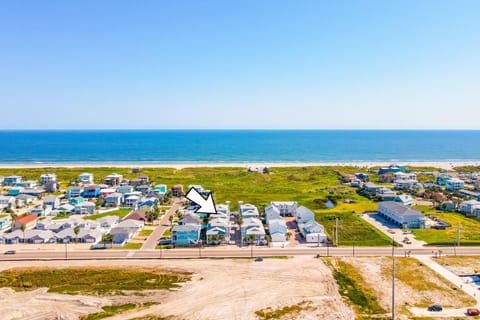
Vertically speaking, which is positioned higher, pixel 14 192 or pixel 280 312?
pixel 14 192

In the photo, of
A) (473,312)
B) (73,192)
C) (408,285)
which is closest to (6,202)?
(73,192)

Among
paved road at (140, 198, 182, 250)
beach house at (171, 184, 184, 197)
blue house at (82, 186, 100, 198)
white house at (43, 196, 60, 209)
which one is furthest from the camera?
beach house at (171, 184, 184, 197)

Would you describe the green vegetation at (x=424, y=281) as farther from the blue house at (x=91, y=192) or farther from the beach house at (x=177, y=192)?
the blue house at (x=91, y=192)

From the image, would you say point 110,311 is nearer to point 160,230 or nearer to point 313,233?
point 160,230

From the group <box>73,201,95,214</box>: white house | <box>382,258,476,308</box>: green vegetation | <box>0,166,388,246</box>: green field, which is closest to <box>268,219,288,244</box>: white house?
<box>0,166,388,246</box>: green field

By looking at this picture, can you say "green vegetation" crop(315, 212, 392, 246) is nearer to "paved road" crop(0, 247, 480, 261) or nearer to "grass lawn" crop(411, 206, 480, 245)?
"paved road" crop(0, 247, 480, 261)

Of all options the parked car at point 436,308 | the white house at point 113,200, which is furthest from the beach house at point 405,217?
the white house at point 113,200
